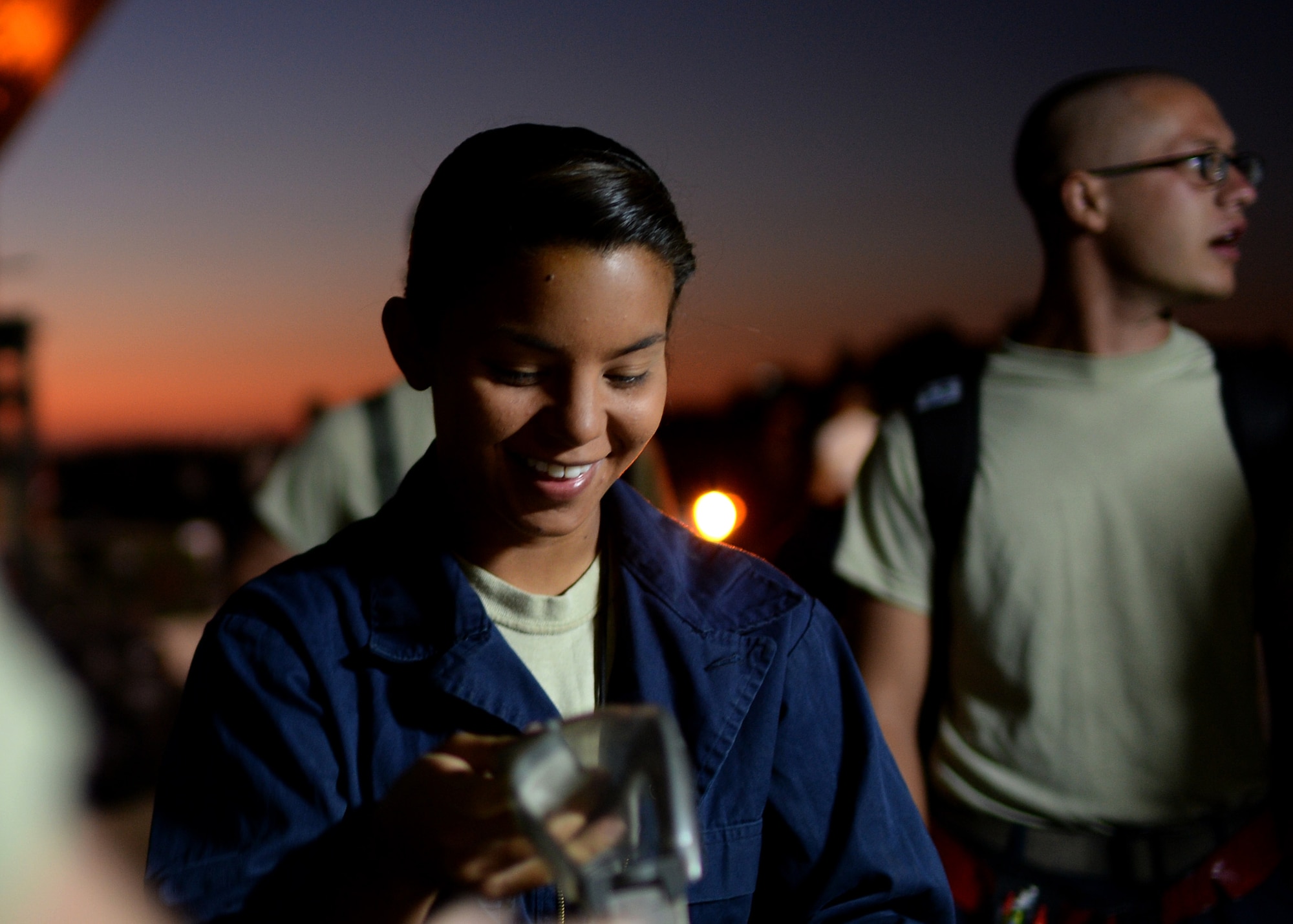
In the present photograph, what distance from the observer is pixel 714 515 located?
279 centimetres

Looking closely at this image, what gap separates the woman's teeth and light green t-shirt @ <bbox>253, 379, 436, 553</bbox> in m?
0.87

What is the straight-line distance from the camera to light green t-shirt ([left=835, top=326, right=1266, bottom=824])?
1787mm

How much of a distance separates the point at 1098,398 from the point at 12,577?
346 inches

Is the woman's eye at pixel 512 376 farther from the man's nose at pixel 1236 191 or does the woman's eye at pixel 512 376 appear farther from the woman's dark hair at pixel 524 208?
the man's nose at pixel 1236 191

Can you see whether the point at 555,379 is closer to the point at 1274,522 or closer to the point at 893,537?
the point at 893,537

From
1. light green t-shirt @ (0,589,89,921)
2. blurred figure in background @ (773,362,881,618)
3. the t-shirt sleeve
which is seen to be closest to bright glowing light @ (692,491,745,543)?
blurred figure in background @ (773,362,881,618)

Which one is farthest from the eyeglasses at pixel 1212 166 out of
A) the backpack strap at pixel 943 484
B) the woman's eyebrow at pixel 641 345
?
the woman's eyebrow at pixel 641 345

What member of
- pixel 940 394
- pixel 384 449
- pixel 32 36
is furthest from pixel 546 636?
pixel 32 36

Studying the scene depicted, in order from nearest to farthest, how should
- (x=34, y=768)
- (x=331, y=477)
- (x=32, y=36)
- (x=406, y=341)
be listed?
(x=34, y=768) < (x=406, y=341) < (x=331, y=477) < (x=32, y=36)

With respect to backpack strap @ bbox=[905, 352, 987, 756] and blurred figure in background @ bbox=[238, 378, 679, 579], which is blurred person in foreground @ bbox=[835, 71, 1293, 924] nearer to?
backpack strap @ bbox=[905, 352, 987, 756]

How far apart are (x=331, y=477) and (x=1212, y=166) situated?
64.2 inches

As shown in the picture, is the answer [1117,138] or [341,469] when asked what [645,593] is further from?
[1117,138]

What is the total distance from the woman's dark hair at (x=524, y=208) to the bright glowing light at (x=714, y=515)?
5.69 ft

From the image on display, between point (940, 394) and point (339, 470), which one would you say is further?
point (940, 394)
